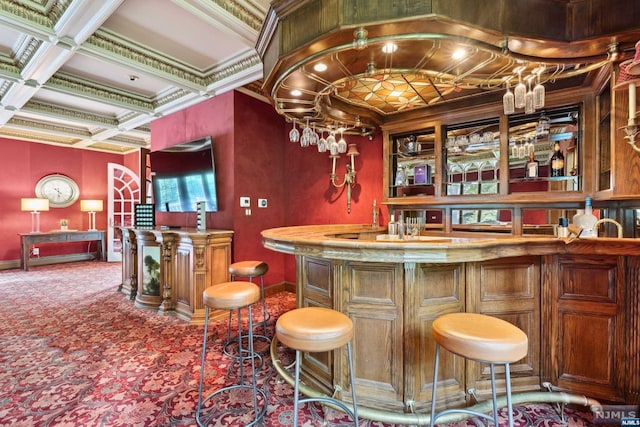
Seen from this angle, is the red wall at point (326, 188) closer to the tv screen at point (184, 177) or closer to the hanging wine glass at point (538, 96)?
the tv screen at point (184, 177)

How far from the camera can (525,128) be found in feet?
8.90

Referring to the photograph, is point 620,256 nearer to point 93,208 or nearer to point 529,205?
point 529,205

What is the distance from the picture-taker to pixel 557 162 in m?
2.53

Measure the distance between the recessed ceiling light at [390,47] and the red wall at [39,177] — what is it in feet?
27.8

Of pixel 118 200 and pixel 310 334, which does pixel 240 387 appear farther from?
pixel 118 200

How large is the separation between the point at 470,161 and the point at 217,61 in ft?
10.5

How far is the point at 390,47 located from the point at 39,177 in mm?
8520

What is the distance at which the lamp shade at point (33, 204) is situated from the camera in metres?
6.13

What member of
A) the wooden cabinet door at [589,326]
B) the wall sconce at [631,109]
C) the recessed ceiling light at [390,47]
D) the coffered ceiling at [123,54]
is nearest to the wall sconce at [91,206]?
the coffered ceiling at [123,54]

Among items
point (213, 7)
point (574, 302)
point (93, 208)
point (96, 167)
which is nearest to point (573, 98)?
point (574, 302)

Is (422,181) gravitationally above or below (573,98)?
below

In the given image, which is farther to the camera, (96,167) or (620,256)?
(96,167)

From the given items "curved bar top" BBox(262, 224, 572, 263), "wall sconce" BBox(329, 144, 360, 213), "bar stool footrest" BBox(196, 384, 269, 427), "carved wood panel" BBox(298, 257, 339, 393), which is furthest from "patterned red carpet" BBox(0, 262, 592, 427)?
"wall sconce" BBox(329, 144, 360, 213)

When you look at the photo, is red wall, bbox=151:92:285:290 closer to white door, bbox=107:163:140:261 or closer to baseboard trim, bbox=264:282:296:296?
baseboard trim, bbox=264:282:296:296
